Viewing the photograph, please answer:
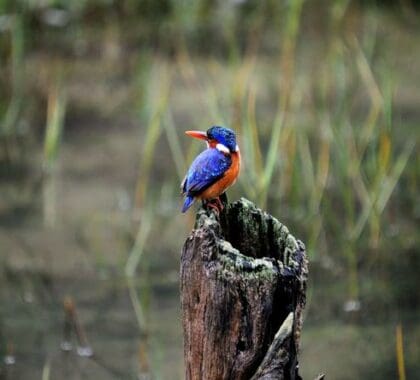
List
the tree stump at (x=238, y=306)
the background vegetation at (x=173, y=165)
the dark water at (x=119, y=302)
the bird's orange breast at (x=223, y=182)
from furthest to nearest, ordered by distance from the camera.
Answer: the background vegetation at (x=173, y=165) < the dark water at (x=119, y=302) < the bird's orange breast at (x=223, y=182) < the tree stump at (x=238, y=306)

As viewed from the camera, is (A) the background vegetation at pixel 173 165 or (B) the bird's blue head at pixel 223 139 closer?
(B) the bird's blue head at pixel 223 139

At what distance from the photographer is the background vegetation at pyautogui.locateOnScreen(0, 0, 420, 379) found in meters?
4.41

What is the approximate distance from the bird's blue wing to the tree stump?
0.43 meters

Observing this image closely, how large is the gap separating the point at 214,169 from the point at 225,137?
3.7 inches

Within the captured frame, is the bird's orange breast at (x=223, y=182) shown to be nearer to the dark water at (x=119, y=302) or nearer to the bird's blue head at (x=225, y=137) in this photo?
the bird's blue head at (x=225, y=137)

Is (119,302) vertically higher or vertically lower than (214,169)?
higher

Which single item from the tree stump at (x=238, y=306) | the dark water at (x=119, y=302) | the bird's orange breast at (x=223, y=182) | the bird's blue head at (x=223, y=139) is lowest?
the tree stump at (x=238, y=306)

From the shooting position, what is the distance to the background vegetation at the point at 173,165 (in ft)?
14.5

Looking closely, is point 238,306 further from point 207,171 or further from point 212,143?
point 212,143

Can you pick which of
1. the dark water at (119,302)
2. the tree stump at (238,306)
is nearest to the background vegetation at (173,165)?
the dark water at (119,302)

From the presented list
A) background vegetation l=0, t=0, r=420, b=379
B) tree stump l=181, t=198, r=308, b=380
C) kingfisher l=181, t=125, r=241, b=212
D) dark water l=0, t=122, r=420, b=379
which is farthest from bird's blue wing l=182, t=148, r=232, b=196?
dark water l=0, t=122, r=420, b=379

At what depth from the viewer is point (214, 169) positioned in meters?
2.69

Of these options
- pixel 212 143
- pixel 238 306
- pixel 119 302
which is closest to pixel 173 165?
pixel 119 302

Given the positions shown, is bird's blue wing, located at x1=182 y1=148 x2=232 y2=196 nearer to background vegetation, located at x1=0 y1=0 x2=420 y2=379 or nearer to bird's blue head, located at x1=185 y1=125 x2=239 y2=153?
bird's blue head, located at x1=185 y1=125 x2=239 y2=153
